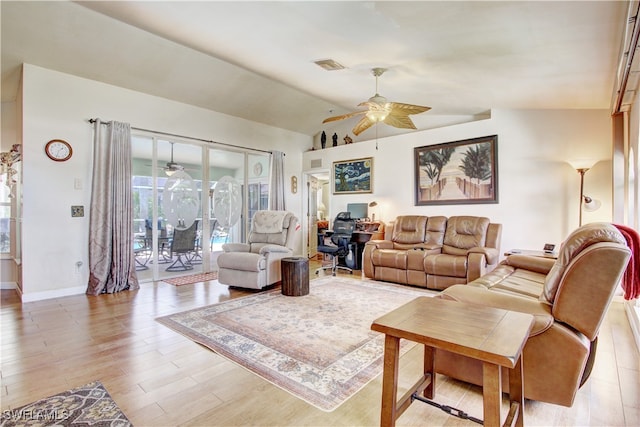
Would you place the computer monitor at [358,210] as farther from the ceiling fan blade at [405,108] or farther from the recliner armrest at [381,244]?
the ceiling fan blade at [405,108]

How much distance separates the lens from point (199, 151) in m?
5.77

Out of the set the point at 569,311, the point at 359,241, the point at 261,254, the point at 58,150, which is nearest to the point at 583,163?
the point at 569,311

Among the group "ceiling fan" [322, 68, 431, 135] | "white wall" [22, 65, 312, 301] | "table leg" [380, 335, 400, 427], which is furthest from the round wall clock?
"table leg" [380, 335, 400, 427]

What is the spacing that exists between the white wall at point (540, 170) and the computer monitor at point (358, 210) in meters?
1.30

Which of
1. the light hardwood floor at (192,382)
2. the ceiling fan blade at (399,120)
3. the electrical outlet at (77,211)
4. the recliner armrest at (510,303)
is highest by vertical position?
the ceiling fan blade at (399,120)

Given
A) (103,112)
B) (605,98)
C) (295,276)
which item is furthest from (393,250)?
(103,112)

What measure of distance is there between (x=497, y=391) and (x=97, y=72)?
546 cm

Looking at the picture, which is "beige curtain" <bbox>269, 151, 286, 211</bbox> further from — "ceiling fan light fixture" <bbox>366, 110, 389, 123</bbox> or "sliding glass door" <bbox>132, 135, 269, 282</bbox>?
"ceiling fan light fixture" <bbox>366, 110, 389, 123</bbox>

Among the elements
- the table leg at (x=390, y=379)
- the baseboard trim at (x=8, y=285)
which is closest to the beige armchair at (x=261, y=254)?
the table leg at (x=390, y=379)

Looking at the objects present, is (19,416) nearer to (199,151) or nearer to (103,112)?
(103,112)

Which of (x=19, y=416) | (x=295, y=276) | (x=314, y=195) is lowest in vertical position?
(x=19, y=416)

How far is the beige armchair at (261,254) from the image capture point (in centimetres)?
426

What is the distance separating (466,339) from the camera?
1.25m

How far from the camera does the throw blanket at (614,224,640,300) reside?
6.16 feet
